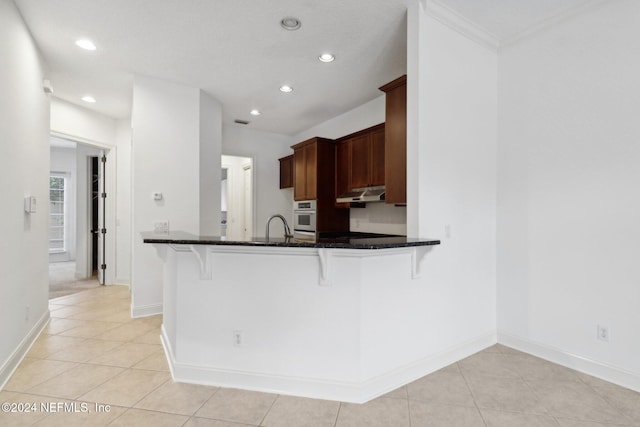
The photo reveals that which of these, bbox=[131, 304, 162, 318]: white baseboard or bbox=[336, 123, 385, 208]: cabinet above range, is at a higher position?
bbox=[336, 123, 385, 208]: cabinet above range

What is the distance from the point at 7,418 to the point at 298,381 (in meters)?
1.74

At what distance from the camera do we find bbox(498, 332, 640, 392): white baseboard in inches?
90.4

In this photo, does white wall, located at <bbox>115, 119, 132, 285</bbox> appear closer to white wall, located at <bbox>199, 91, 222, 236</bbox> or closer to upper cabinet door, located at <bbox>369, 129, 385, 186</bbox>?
white wall, located at <bbox>199, 91, 222, 236</bbox>

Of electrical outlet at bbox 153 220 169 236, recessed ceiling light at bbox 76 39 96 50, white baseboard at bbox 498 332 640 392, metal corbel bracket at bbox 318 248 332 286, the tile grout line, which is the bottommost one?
the tile grout line

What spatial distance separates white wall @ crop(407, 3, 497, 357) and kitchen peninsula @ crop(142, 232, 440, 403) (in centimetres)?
38

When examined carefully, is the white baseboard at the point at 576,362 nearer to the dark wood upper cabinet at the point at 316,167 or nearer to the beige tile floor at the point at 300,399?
the beige tile floor at the point at 300,399

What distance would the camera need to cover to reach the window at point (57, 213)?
320 inches

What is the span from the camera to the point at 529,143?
9.41 feet

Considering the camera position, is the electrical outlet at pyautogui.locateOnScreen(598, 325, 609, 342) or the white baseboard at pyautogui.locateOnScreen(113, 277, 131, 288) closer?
the electrical outlet at pyautogui.locateOnScreen(598, 325, 609, 342)

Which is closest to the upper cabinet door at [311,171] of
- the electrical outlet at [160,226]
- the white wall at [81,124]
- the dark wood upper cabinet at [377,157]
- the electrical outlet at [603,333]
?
the dark wood upper cabinet at [377,157]

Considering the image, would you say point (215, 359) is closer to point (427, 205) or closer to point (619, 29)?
point (427, 205)

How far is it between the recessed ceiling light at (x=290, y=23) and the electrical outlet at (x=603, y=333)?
3471mm

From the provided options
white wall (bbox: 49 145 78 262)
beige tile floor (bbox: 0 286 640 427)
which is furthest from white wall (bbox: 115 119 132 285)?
white wall (bbox: 49 145 78 262)

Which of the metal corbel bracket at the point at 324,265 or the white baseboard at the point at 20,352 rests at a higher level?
the metal corbel bracket at the point at 324,265
